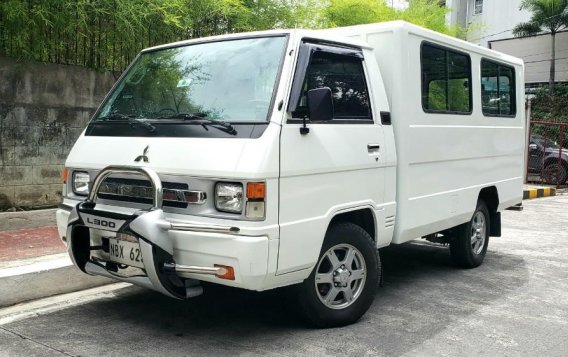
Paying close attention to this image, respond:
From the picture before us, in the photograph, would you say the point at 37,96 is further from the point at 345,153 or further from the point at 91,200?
the point at 345,153

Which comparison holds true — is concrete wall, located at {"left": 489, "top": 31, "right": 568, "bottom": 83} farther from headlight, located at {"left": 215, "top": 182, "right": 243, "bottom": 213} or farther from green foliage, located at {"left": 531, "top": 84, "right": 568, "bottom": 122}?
headlight, located at {"left": 215, "top": 182, "right": 243, "bottom": 213}

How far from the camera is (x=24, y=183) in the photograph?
7184 millimetres

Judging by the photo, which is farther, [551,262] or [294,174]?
[551,262]

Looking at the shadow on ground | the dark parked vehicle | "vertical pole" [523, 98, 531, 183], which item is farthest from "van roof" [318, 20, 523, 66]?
the dark parked vehicle

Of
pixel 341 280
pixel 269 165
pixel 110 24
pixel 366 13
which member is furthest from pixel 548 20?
pixel 269 165

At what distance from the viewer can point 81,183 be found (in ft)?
14.3

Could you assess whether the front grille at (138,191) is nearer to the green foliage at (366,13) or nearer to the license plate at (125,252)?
the license plate at (125,252)

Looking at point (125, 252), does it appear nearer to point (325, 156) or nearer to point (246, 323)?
point (246, 323)

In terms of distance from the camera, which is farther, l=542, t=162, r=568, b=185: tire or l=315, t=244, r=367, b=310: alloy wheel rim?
l=542, t=162, r=568, b=185: tire

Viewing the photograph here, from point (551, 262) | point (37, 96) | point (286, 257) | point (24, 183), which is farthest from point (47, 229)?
point (551, 262)

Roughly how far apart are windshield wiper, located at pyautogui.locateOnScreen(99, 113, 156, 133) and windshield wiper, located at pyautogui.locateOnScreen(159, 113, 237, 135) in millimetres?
157

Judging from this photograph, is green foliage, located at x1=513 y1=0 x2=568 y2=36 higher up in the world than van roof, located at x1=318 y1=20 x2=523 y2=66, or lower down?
higher up

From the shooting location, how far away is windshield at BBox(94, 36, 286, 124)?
155 inches

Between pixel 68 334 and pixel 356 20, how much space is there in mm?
8462
